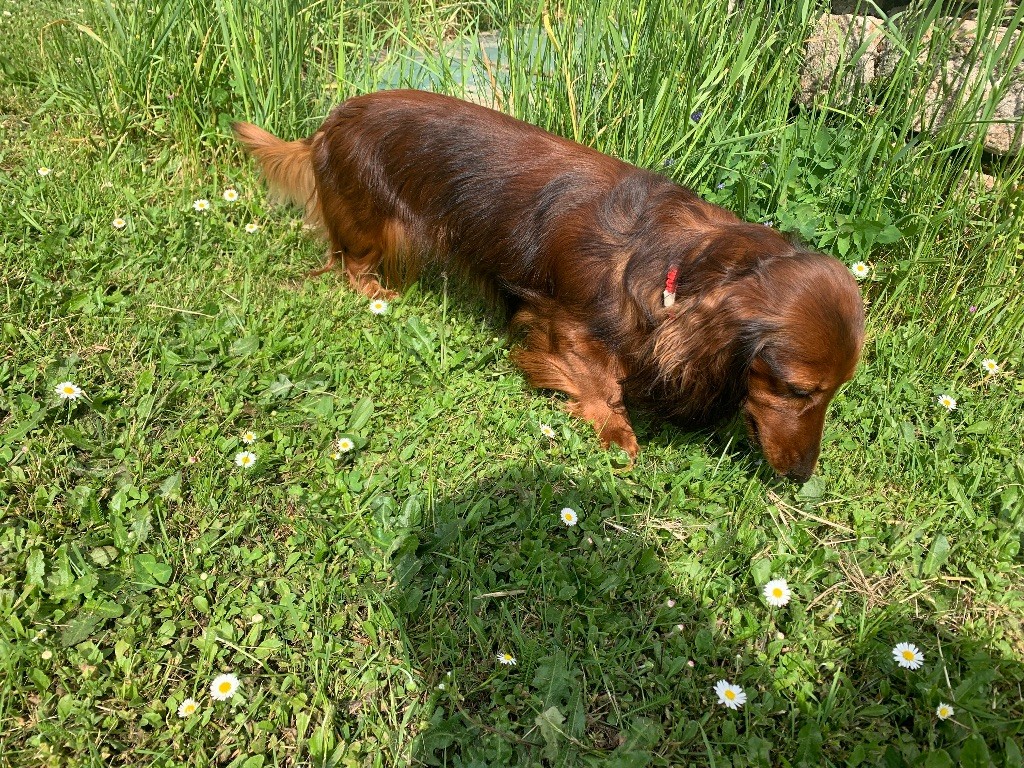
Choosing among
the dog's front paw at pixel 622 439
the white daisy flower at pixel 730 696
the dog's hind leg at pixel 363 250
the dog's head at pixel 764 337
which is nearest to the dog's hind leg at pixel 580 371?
the dog's front paw at pixel 622 439

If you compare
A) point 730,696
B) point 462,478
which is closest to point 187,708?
point 462,478

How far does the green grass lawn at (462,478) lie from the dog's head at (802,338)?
378 millimetres

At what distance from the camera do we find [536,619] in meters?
2.21

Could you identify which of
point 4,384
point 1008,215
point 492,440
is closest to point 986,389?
point 1008,215

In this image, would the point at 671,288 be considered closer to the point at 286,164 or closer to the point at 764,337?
the point at 764,337

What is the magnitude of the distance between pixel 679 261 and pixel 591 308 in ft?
1.16

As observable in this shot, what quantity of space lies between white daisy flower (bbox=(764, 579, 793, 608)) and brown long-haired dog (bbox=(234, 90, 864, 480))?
35cm

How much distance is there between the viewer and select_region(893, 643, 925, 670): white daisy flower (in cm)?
212

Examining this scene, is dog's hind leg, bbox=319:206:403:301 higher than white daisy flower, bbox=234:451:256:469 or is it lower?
higher

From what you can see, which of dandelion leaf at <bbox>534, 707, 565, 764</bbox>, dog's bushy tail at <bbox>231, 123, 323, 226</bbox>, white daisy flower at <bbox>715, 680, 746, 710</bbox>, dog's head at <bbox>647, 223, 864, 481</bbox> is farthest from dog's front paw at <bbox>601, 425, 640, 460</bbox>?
dog's bushy tail at <bbox>231, 123, 323, 226</bbox>

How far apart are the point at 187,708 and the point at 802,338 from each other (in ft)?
6.05

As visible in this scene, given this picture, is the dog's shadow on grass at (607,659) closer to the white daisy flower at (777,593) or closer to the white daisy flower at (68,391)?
the white daisy flower at (777,593)

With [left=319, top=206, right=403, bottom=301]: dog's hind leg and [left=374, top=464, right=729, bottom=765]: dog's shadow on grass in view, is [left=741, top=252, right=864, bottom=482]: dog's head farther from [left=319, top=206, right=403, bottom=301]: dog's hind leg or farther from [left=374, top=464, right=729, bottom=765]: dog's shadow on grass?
[left=319, top=206, right=403, bottom=301]: dog's hind leg

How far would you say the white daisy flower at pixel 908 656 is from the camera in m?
2.12
